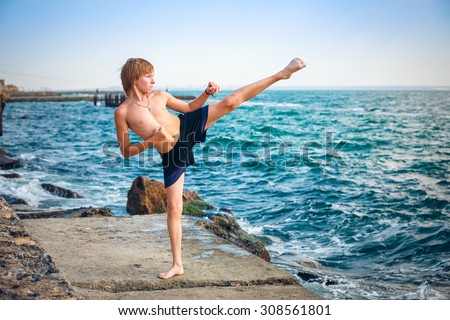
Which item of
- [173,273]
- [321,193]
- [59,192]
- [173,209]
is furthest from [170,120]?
[321,193]

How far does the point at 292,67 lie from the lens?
12.3ft

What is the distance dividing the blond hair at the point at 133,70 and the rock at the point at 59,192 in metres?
8.14

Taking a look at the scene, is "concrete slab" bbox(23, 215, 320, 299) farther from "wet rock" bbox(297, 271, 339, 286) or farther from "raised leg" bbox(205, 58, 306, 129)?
"wet rock" bbox(297, 271, 339, 286)

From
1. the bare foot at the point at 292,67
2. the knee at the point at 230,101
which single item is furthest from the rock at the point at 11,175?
the bare foot at the point at 292,67

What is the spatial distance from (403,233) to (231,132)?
2059 cm

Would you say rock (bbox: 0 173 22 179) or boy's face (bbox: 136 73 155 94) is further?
rock (bbox: 0 173 22 179)

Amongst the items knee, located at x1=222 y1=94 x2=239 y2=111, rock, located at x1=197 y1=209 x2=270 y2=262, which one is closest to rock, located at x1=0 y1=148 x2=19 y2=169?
rock, located at x1=197 y1=209 x2=270 y2=262

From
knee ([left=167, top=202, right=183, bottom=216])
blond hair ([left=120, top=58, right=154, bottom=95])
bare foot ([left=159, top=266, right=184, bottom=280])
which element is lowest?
bare foot ([left=159, top=266, right=184, bottom=280])

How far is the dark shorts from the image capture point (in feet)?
11.8

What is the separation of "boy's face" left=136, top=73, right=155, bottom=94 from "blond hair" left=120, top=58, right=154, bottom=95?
0.02 meters

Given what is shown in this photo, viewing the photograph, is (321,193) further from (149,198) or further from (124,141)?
(124,141)

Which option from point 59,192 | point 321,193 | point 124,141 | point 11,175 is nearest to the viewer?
point 124,141

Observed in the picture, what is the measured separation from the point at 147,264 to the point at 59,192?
7945 mm
